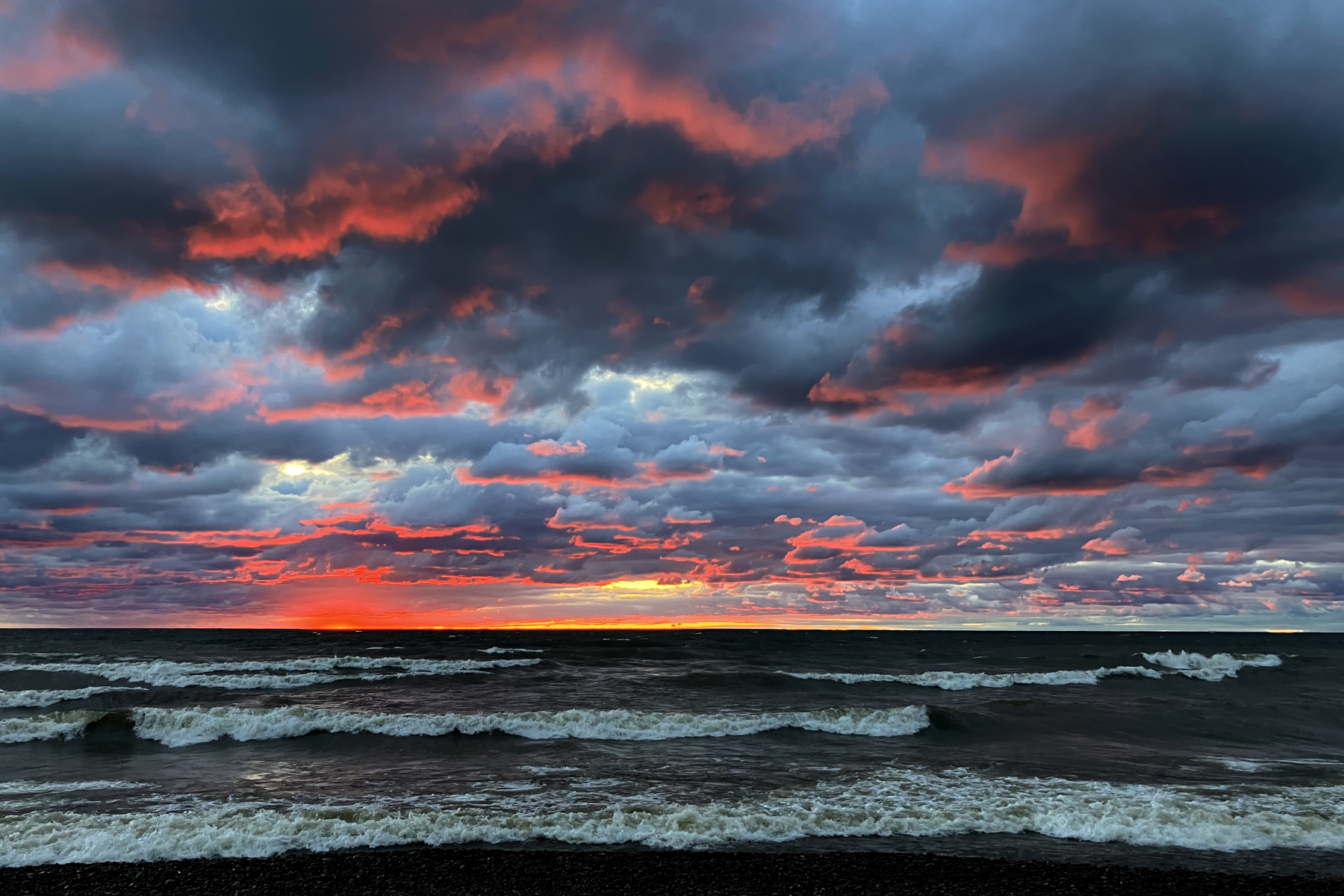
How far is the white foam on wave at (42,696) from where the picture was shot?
114 feet

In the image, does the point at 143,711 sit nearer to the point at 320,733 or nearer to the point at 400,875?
the point at 320,733

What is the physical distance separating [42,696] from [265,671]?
15947mm

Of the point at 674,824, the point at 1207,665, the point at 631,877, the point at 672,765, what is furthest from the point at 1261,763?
the point at 1207,665

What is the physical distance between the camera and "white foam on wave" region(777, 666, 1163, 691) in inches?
1800

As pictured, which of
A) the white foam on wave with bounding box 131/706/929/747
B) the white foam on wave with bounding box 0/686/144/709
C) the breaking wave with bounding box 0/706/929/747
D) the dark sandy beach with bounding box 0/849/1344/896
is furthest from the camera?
the white foam on wave with bounding box 0/686/144/709

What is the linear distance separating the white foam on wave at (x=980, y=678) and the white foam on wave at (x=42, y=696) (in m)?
40.6

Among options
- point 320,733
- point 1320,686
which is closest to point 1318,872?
point 320,733

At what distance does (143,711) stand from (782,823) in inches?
1044

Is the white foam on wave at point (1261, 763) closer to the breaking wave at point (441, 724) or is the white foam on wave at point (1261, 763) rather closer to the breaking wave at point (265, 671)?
the breaking wave at point (441, 724)

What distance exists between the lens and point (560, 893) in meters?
11.3

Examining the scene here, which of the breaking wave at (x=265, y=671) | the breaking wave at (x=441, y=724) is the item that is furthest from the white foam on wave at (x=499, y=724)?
the breaking wave at (x=265, y=671)

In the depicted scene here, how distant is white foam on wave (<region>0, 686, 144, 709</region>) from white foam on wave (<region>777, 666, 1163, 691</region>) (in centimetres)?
4059

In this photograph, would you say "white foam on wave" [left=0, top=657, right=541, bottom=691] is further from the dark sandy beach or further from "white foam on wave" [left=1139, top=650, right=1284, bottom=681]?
"white foam on wave" [left=1139, top=650, right=1284, bottom=681]

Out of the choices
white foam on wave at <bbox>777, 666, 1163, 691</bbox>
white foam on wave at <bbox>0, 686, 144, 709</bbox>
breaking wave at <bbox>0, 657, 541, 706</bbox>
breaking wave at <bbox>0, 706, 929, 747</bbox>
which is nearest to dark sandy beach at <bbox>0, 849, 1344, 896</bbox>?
breaking wave at <bbox>0, 706, 929, 747</bbox>
